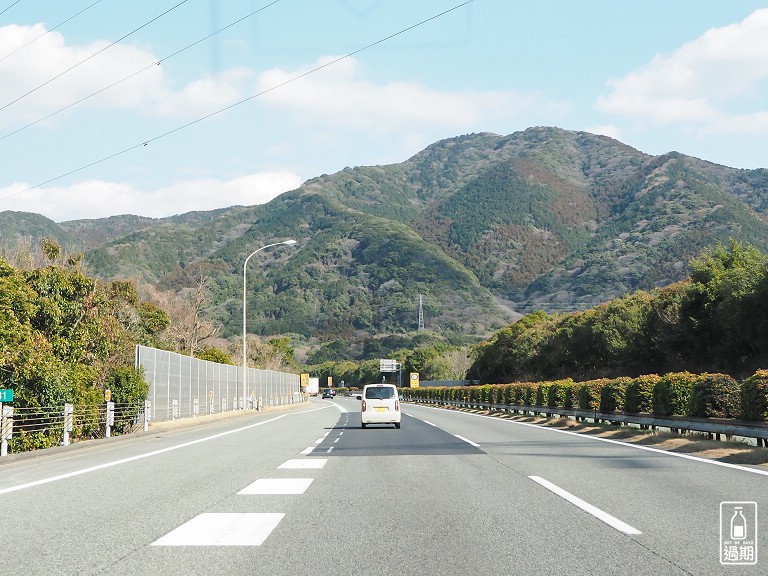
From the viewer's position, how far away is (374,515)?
382 inches

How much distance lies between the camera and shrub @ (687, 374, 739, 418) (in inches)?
863

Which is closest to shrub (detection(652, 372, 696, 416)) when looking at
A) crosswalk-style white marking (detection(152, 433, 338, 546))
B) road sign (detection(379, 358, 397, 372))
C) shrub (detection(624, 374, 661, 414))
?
shrub (detection(624, 374, 661, 414))

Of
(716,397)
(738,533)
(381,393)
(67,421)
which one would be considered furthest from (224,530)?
(381,393)

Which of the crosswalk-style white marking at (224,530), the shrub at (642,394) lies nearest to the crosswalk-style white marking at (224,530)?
the crosswalk-style white marking at (224,530)

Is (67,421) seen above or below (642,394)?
below

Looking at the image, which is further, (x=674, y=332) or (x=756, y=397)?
(x=674, y=332)

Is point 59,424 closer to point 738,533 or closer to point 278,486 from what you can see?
point 278,486

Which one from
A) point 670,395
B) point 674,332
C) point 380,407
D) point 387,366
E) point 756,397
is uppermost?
point 674,332

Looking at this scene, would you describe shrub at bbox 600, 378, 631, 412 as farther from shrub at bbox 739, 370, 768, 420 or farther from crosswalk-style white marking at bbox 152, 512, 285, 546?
crosswalk-style white marking at bbox 152, 512, 285, 546

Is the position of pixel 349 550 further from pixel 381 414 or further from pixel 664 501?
pixel 381 414

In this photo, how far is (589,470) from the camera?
49.3ft

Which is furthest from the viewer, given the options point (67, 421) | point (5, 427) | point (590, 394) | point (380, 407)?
point (590, 394)

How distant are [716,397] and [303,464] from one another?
38.6 ft

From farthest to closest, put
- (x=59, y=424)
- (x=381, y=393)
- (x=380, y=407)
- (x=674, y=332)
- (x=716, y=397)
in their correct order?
(x=674, y=332), (x=381, y=393), (x=380, y=407), (x=59, y=424), (x=716, y=397)
